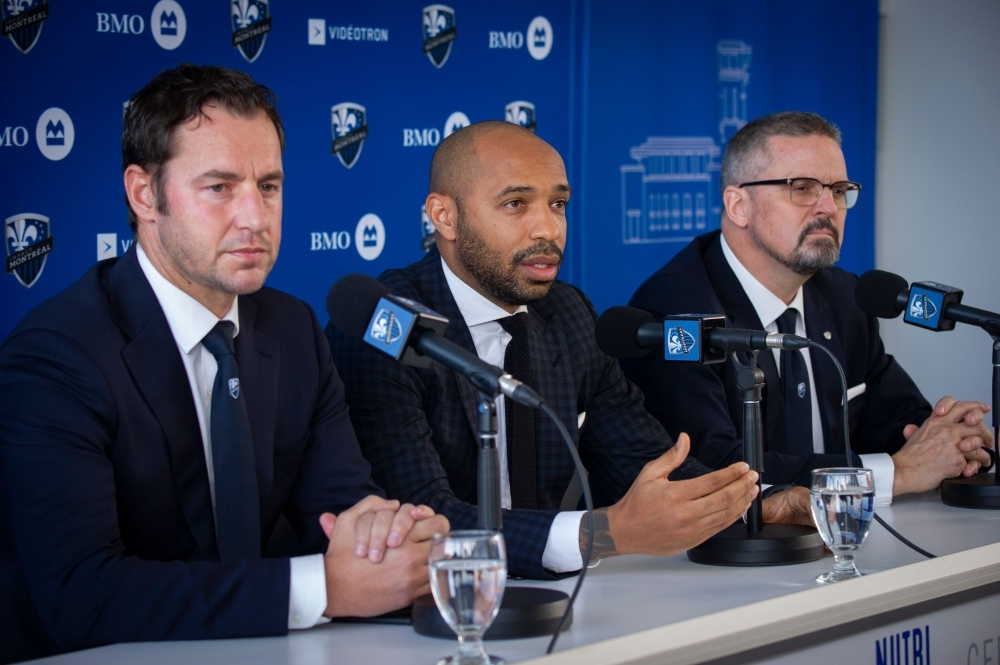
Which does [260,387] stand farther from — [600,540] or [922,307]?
[922,307]

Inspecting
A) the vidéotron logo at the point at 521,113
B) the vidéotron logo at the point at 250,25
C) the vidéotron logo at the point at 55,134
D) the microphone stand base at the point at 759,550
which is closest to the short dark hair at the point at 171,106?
the vidéotron logo at the point at 55,134

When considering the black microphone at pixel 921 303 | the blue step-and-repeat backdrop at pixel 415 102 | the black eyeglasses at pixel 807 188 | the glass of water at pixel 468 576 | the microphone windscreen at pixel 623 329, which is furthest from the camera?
the black eyeglasses at pixel 807 188

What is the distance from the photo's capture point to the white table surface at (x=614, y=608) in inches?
56.6

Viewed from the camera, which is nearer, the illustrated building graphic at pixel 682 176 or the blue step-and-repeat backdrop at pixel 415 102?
the blue step-and-repeat backdrop at pixel 415 102

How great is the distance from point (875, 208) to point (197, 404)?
3858 mm

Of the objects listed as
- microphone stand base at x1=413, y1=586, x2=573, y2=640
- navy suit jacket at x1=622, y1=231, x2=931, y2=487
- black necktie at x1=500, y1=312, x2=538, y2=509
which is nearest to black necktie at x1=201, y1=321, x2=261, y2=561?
microphone stand base at x1=413, y1=586, x2=573, y2=640

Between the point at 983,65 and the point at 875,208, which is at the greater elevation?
the point at 983,65

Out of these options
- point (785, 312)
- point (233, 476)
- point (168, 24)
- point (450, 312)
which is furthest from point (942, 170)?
point (233, 476)

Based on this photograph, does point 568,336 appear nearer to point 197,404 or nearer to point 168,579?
point 197,404

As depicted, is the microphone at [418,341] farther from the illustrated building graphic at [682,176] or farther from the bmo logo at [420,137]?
the illustrated building graphic at [682,176]

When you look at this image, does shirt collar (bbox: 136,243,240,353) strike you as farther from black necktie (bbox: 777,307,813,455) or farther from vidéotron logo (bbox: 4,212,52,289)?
black necktie (bbox: 777,307,813,455)

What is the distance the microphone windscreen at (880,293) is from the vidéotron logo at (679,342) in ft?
2.62

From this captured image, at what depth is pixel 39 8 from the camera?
2.82 m

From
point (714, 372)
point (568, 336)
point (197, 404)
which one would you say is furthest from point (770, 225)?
point (197, 404)
